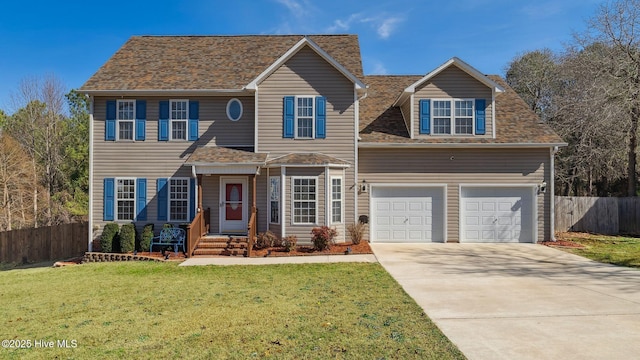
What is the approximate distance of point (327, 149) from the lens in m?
14.8

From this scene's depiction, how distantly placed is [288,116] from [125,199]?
735cm

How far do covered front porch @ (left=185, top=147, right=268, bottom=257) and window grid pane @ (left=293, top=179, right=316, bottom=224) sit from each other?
1.48m

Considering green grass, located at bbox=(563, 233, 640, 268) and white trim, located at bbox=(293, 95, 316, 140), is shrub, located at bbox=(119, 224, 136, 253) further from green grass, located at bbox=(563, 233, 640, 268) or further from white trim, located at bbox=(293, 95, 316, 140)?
green grass, located at bbox=(563, 233, 640, 268)

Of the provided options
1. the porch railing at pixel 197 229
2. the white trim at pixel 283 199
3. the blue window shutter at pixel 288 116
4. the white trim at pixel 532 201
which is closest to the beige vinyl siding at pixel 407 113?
the white trim at pixel 532 201

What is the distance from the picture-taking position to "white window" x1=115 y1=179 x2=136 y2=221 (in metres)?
15.2

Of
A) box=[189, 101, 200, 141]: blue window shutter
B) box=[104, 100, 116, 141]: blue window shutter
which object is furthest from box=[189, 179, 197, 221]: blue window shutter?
box=[104, 100, 116, 141]: blue window shutter

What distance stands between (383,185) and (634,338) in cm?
1037

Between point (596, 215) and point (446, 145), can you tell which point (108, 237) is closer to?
point (446, 145)

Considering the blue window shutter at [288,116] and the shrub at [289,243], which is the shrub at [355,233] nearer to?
the shrub at [289,243]

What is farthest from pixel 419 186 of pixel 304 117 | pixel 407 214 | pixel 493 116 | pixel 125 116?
pixel 125 116

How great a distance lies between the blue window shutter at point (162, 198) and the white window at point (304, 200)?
5228mm

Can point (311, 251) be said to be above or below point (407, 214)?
below

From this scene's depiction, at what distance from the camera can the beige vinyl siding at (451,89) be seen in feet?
50.2

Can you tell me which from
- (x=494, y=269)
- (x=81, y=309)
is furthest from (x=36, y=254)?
(x=494, y=269)
